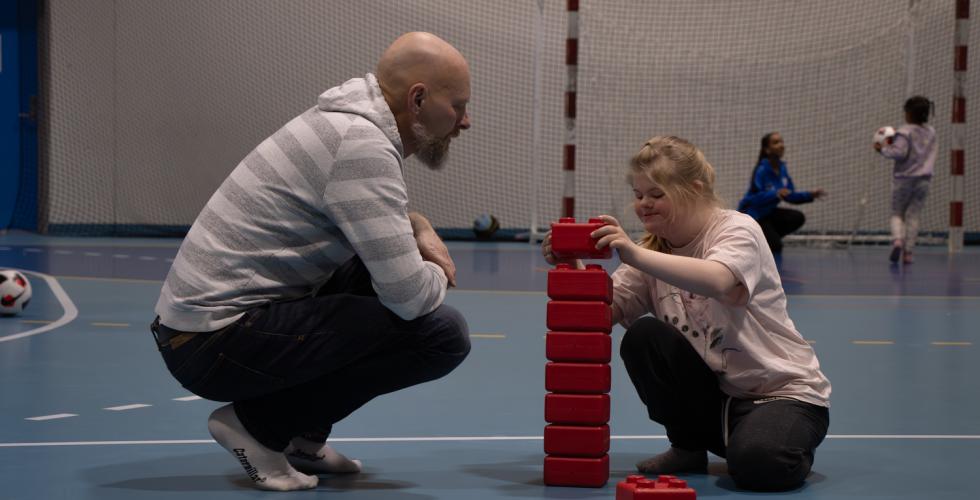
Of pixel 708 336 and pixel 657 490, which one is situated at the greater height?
pixel 708 336

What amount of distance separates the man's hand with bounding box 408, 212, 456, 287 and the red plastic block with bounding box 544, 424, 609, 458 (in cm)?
43

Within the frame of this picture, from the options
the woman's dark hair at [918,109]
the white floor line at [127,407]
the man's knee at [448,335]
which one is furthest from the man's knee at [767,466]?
the woman's dark hair at [918,109]

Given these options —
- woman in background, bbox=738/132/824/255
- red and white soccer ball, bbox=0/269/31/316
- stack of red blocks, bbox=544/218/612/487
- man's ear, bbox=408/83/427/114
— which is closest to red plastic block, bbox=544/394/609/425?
stack of red blocks, bbox=544/218/612/487

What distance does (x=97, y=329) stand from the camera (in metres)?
5.61

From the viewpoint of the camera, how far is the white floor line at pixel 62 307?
17.6 ft

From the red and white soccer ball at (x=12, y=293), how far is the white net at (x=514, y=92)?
7030 mm

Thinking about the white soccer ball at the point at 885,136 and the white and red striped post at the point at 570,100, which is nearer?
the white soccer ball at the point at 885,136

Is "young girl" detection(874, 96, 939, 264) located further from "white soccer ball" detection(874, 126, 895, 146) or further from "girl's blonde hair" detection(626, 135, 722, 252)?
"girl's blonde hair" detection(626, 135, 722, 252)

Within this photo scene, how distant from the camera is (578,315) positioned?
9.18 ft

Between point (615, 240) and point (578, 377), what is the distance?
34cm

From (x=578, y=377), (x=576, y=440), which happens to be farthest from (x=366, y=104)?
(x=576, y=440)

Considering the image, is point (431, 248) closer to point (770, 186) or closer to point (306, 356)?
Answer: point (306, 356)

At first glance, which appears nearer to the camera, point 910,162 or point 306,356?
point 306,356

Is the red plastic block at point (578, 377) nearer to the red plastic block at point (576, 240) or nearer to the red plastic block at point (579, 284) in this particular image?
the red plastic block at point (579, 284)
